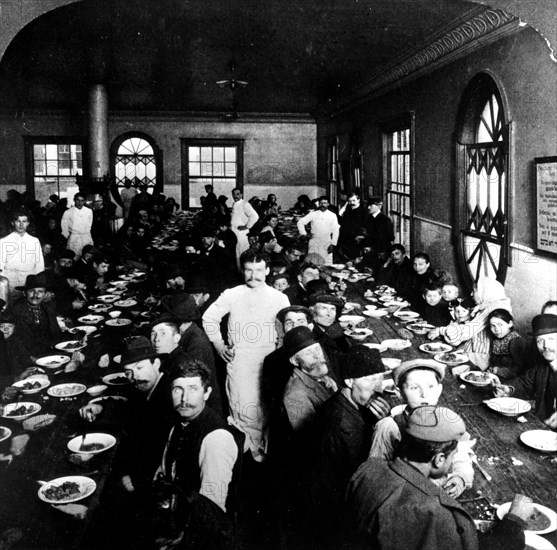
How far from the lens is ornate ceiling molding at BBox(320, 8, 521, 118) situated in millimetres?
6575

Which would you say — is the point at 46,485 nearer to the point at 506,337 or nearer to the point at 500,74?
the point at 506,337

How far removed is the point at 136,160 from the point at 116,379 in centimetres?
1596

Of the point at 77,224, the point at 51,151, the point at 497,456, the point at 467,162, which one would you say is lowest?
the point at 497,456

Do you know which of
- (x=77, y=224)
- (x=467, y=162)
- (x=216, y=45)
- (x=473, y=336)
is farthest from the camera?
(x=77, y=224)

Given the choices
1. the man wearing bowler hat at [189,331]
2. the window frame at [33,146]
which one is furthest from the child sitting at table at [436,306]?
the window frame at [33,146]

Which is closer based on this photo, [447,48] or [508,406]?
[508,406]

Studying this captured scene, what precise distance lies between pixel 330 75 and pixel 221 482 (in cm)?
1038

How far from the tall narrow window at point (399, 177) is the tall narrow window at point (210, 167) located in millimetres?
8670

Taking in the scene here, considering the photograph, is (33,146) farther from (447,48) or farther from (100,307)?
(447,48)

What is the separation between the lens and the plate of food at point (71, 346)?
17.9 ft

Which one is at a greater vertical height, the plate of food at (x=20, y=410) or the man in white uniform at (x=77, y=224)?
the man in white uniform at (x=77, y=224)

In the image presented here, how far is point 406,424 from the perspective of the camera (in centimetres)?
273

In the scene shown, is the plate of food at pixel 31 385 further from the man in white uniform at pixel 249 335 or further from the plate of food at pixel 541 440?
the plate of food at pixel 541 440

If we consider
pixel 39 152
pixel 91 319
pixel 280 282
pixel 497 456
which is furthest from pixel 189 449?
pixel 39 152
